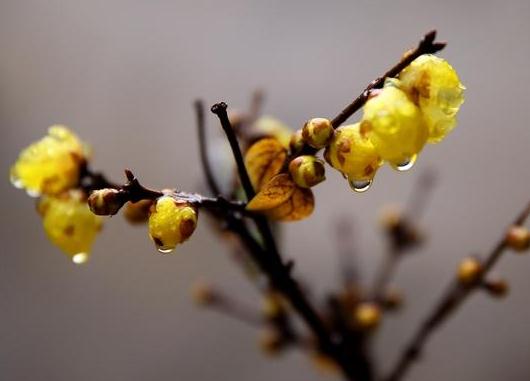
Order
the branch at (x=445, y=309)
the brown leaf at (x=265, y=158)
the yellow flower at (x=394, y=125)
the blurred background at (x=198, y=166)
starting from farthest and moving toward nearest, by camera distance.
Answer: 1. the blurred background at (x=198, y=166)
2. the branch at (x=445, y=309)
3. the brown leaf at (x=265, y=158)
4. the yellow flower at (x=394, y=125)

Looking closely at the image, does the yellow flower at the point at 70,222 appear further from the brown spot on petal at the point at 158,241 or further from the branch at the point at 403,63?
the branch at the point at 403,63

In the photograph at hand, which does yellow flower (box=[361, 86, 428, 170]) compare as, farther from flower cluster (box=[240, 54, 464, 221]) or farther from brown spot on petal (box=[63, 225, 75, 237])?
brown spot on petal (box=[63, 225, 75, 237])

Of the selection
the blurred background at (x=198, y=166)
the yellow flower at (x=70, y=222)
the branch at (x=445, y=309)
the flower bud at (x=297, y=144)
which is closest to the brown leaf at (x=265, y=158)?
the flower bud at (x=297, y=144)

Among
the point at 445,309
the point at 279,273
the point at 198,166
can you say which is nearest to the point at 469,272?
the point at 445,309

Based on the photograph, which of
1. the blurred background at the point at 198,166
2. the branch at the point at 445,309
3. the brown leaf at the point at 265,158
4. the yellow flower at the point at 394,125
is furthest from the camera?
the blurred background at the point at 198,166

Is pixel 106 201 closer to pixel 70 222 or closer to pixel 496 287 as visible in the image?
pixel 70 222

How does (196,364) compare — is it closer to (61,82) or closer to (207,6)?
(61,82)

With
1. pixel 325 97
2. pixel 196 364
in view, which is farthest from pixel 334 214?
pixel 196 364
